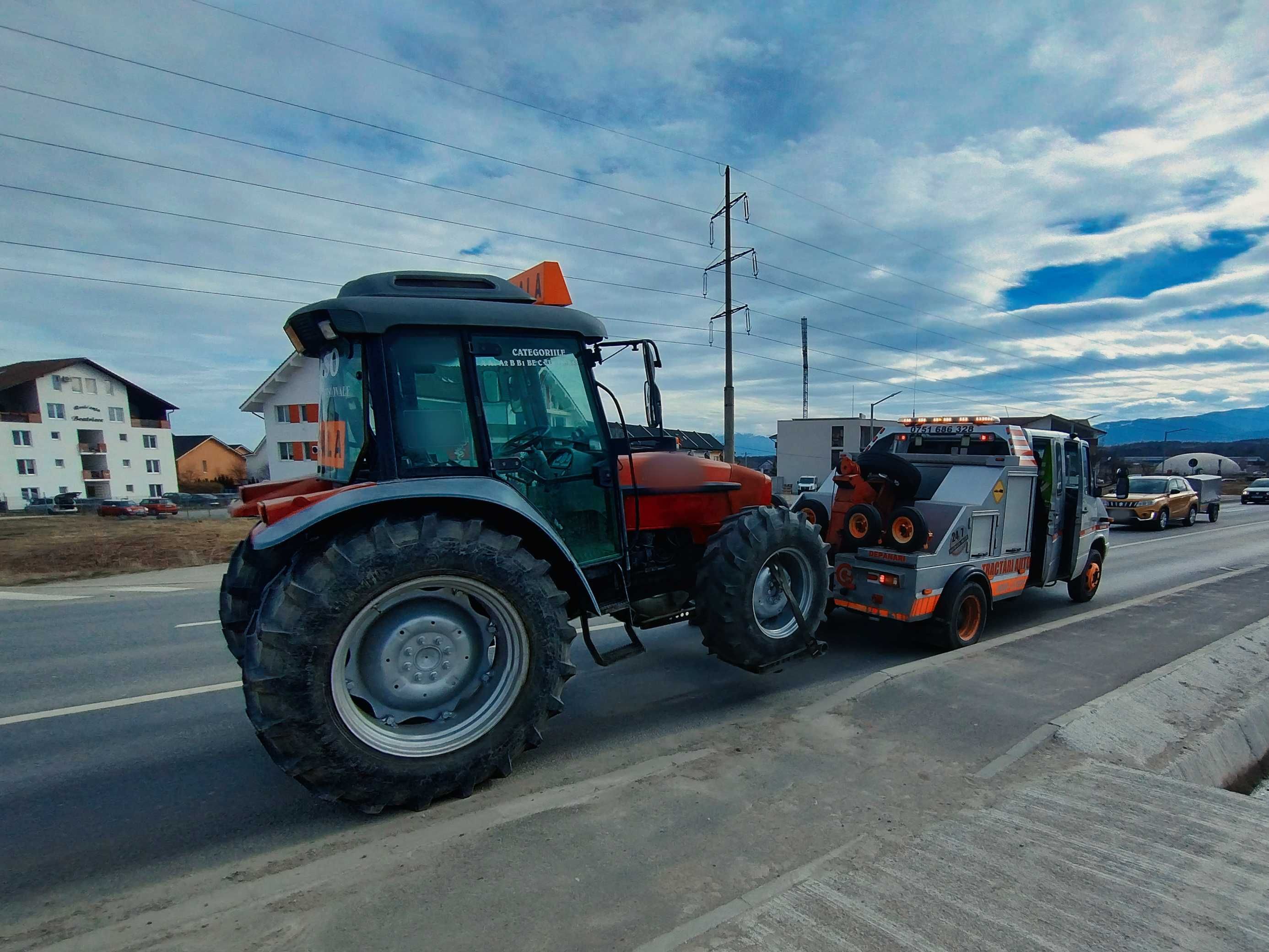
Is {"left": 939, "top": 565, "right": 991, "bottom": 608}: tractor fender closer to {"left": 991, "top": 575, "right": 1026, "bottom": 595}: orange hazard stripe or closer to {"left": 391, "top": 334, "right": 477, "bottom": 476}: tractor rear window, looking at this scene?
{"left": 991, "top": 575, "right": 1026, "bottom": 595}: orange hazard stripe

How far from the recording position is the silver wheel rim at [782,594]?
467 centimetres

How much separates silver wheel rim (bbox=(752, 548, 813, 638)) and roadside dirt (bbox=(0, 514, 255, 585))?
485 inches

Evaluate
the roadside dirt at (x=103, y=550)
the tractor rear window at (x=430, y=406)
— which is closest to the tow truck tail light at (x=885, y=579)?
the tractor rear window at (x=430, y=406)

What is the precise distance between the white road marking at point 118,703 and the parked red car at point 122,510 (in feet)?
113

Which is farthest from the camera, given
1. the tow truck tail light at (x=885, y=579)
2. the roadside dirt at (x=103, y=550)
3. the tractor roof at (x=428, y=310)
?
the roadside dirt at (x=103, y=550)

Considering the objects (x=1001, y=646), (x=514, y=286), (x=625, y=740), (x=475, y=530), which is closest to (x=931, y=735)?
(x=625, y=740)

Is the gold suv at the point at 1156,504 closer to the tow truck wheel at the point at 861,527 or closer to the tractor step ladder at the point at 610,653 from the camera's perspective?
the tow truck wheel at the point at 861,527

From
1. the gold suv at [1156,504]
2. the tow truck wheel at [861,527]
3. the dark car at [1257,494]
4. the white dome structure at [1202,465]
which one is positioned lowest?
the white dome structure at [1202,465]

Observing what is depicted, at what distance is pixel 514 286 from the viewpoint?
399 cm

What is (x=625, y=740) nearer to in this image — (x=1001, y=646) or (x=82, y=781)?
(x=82, y=781)

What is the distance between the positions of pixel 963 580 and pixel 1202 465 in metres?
76.3

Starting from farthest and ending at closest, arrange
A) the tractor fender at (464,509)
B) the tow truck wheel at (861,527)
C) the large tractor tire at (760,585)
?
1. the tow truck wheel at (861,527)
2. the large tractor tire at (760,585)
3. the tractor fender at (464,509)

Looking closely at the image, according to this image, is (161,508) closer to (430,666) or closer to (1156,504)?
(430,666)

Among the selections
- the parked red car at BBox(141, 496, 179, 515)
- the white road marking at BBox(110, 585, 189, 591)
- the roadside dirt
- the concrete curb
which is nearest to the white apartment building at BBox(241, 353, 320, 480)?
the parked red car at BBox(141, 496, 179, 515)
